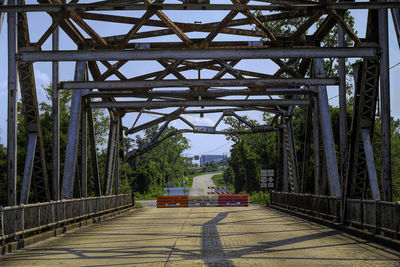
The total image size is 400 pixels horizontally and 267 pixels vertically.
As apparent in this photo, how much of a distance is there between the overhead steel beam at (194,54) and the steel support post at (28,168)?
9.60 feet

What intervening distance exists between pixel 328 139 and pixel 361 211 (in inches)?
238

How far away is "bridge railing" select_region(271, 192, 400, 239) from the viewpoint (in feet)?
42.3

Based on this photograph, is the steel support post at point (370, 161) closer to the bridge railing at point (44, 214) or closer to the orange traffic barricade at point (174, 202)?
the bridge railing at point (44, 214)

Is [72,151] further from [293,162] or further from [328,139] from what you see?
[293,162]

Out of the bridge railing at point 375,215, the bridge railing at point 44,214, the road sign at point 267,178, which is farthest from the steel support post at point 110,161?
the bridge railing at point 375,215

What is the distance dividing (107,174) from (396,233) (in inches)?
837

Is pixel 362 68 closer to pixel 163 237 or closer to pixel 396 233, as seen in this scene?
pixel 396 233

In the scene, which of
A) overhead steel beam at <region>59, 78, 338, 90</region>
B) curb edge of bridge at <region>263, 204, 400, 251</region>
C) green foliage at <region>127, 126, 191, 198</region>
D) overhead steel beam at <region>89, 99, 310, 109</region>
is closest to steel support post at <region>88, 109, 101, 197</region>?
overhead steel beam at <region>89, 99, 310, 109</region>

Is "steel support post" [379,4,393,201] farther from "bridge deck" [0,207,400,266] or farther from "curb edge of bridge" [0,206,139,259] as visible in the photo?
"curb edge of bridge" [0,206,139,259]

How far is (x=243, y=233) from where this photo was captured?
54.2ft

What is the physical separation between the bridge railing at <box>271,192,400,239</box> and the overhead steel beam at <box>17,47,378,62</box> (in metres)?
4.23

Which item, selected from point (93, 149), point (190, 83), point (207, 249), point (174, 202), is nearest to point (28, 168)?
point (190, 83)

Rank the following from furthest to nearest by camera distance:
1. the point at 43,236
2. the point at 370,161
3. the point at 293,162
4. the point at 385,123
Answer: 1. the point at 293,162
2. the point at 370,161
3. the point at 43,236
4. the point at 385,123

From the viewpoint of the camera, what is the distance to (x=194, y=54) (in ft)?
50.2
